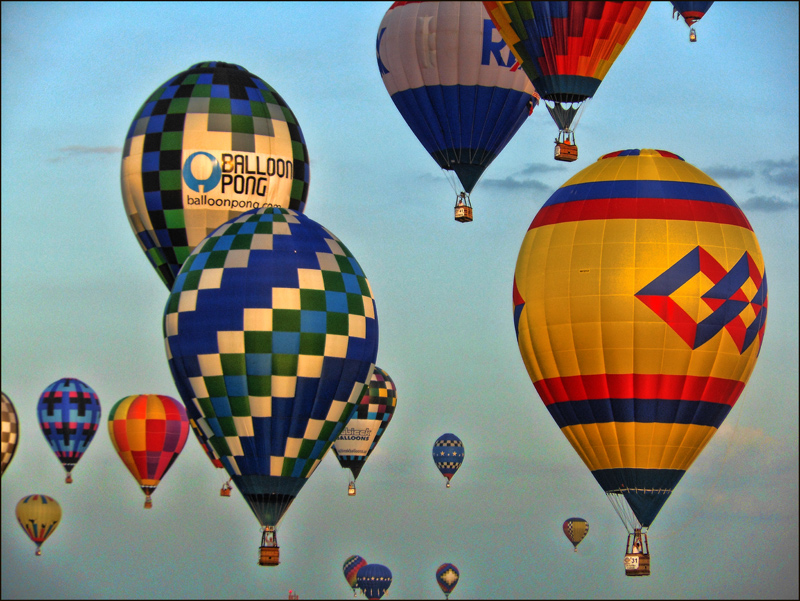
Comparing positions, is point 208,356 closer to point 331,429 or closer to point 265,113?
point 331,429

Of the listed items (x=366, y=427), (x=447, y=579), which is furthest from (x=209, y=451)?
(x=447, y=579)

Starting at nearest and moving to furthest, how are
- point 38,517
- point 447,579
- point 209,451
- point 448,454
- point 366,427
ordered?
point 209,451, point 366,427, point 38,517, point 448,454, point 447,579

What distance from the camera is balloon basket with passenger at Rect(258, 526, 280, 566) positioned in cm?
2442

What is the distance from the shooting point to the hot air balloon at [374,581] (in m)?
44.6

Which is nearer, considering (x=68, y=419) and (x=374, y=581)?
(x=68, y=419)

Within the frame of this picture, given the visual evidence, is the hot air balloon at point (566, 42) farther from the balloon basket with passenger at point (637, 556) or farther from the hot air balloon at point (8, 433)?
the hot air balloon at point (8, 433)

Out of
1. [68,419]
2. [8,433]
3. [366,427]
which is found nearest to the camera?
[366,427]

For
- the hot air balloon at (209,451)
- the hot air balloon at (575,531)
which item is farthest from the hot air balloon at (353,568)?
the hot air balloon at (209,451)

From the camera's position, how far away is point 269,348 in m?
24.0

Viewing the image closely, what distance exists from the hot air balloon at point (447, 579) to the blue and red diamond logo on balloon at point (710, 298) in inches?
931

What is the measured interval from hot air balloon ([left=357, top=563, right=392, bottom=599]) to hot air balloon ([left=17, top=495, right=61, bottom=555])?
846cm

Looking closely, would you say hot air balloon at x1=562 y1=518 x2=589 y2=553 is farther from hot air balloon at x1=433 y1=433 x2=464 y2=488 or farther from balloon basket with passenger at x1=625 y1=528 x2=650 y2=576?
balloon basket with passenger at x1=625 y1=528 x2=650 y2=576

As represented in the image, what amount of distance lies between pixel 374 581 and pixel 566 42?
2393cm

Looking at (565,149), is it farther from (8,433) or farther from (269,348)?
(8,433)
